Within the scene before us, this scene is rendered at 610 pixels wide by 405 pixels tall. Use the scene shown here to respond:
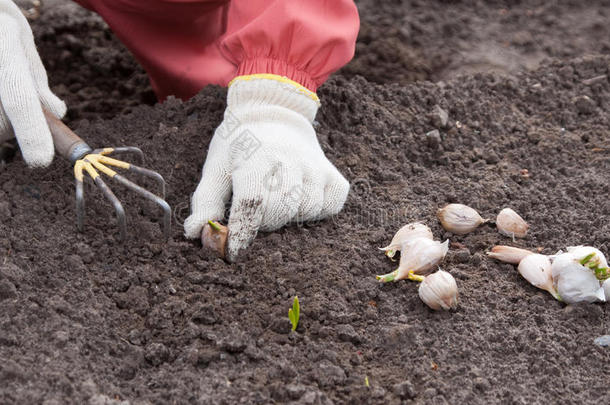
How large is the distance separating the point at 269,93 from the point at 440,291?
0.75 m

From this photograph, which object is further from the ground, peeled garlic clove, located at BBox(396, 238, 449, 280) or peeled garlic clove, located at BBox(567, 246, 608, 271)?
peeled garlic clove, located at BBox(567, 246, 608, 271)

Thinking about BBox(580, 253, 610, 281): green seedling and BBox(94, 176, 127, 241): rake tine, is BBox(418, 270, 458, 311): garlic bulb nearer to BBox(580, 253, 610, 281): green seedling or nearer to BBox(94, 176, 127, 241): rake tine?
BBox(580, 253, 610, 281): green seedling

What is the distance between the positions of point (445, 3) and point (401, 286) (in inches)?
81.8

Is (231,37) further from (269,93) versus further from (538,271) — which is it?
(538,271)

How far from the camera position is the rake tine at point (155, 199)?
1559mm

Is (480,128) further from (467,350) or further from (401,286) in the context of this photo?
(467,350)

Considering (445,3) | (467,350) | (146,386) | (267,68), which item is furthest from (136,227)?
(445,3)

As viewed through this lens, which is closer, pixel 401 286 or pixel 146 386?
pixel 146 386

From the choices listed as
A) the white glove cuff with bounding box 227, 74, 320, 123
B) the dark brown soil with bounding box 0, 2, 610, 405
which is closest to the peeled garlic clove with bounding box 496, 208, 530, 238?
the dark brown soil with bounding box 0, 2, 610, 405

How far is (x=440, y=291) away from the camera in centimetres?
151

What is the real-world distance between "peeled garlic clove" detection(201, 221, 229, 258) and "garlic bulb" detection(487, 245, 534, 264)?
68cm

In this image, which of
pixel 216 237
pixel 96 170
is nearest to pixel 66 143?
pixel 96 170

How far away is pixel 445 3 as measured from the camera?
10.7ft

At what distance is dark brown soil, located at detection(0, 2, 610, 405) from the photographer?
4.49 ft
